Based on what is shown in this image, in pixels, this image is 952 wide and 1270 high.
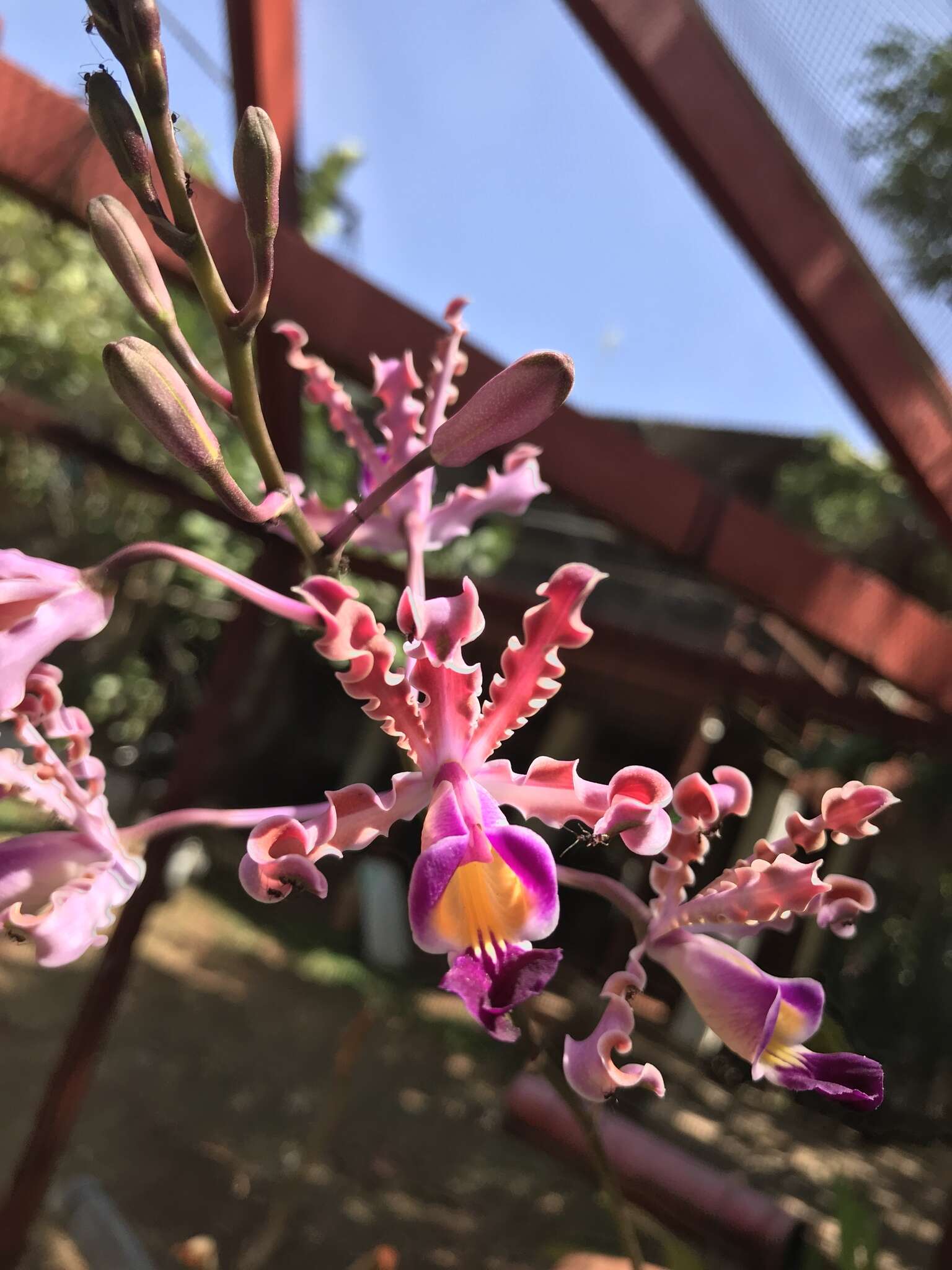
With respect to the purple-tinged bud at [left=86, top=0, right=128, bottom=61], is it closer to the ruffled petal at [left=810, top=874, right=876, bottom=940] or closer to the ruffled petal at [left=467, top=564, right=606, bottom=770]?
the ruffled petal at [left=467, top=564, right=606, bottom=770]

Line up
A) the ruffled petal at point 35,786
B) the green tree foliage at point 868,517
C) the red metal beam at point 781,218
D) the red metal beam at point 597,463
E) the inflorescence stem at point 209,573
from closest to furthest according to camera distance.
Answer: the inflorescence stem at point 209,573, the ruffled petal at point 35,786, the red metal beam at point 597,463, the red metal beam at point 781,218, the green tree foliage at point 868,517

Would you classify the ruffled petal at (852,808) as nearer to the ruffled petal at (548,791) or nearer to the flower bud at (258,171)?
the ruffled petal at (548,791)

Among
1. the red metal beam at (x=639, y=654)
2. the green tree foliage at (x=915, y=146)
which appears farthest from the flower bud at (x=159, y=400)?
the green tree foliage at (x=915, y=146)

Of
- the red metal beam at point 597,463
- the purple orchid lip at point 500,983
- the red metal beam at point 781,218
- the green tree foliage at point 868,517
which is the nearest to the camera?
the purple orchid lip at point 500,983

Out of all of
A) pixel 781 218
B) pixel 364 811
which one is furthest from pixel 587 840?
pixel 781 218

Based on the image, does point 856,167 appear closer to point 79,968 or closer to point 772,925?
point 772,925

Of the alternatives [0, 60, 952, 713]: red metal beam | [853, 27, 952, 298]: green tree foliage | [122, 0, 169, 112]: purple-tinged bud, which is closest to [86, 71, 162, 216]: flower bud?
[122, 0, 169, 112]: purple-tinged bud
